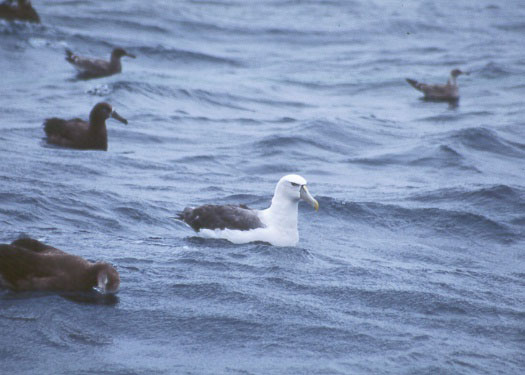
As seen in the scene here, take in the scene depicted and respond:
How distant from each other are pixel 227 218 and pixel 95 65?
14078 mm

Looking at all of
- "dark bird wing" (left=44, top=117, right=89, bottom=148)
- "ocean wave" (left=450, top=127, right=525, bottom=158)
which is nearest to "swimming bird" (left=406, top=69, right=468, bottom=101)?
"ocean wave" (left=450, top=127, right=525, bottom=158)

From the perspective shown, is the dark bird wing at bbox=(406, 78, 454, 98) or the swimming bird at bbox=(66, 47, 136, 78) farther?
the swimming bird at bbox=(66, 47, 136, 78)

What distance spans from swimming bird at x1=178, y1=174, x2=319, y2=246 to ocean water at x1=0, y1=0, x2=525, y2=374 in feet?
0.55

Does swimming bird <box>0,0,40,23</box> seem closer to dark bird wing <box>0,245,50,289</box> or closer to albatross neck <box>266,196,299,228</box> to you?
albatross neck <box>266,196,299,228</box>

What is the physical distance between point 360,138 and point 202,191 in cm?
602

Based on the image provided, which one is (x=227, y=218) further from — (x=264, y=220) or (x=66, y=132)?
(x=66, y=132)

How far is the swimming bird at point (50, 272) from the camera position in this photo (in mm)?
9562

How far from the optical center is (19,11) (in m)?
29.9

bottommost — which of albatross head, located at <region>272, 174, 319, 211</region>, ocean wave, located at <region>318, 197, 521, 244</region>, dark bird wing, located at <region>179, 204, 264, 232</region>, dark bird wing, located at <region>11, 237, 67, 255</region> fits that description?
Answer: ocean wave, located at <region>318, 197, 521, 244</region>

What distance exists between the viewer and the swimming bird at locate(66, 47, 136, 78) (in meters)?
25.4

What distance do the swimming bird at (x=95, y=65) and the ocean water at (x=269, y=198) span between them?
0.47m

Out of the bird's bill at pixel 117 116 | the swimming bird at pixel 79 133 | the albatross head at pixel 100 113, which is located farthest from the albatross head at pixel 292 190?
the bird's bill at pixel 117 116

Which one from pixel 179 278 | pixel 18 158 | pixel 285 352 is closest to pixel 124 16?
pixel 18 158

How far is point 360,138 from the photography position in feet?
67.6
